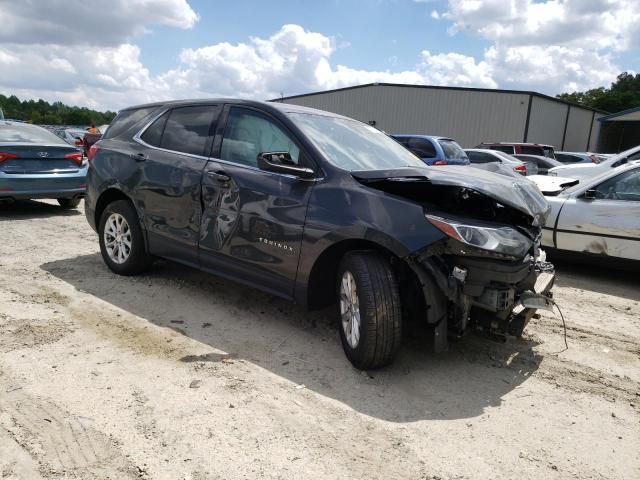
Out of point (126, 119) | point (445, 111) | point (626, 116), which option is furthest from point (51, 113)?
point (126, 119)

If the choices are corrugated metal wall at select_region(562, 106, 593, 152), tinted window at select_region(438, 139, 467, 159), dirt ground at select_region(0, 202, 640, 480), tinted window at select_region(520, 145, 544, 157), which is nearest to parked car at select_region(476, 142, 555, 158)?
tinted window at select_region(520, 145, 544, 157)

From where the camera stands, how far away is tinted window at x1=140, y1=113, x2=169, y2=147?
15.8 feet

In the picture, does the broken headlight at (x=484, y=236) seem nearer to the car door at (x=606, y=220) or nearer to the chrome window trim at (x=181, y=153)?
the chrome window trim at (x=181, y=153)

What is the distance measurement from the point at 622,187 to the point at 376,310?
4.12 meters

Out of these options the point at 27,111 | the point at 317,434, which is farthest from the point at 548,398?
the point at 27,111

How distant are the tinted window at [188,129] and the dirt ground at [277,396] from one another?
1393 mm

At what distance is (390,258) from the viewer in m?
3.33

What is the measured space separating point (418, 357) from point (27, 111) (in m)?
93.0

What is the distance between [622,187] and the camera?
5.65 m

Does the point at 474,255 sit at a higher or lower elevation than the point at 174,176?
lower

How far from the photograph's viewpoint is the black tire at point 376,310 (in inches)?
123

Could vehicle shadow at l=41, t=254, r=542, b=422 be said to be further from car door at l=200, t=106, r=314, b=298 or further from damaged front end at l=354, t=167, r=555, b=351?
car door at l=200, t=106, r=314, b=298

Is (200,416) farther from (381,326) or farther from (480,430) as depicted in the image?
(480,430)

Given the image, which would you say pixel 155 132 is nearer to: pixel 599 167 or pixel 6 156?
pixel 6 156
